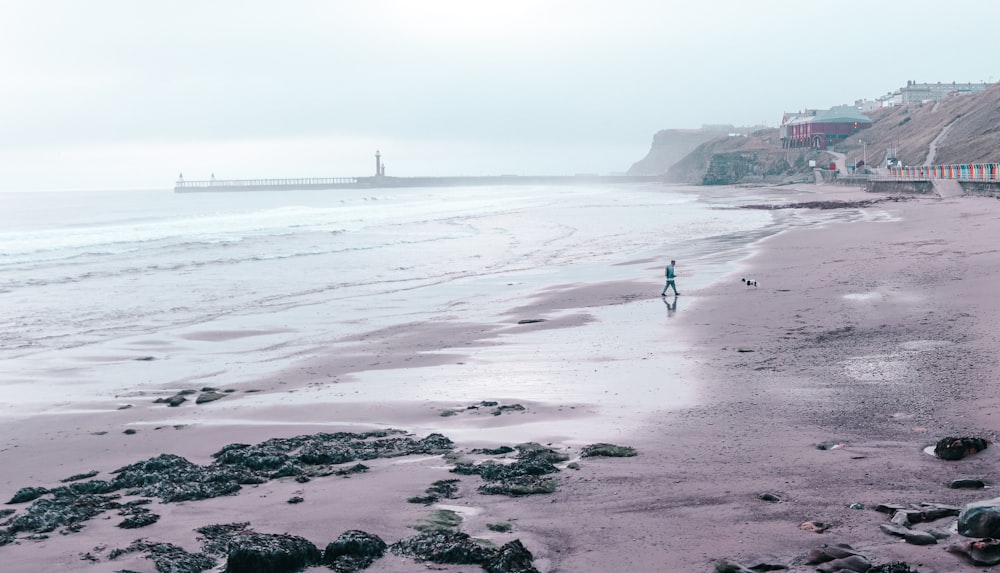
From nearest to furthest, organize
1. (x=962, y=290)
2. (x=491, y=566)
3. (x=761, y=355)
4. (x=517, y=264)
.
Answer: (x=491, y=566) → (x=761, y=355) → (x=962, y=290) → (x=517, y=264)

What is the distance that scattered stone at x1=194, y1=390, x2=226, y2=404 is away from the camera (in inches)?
456

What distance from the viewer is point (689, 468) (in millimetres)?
7227

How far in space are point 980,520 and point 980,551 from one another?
10.6 inches

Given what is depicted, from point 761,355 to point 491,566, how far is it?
7.86 metres

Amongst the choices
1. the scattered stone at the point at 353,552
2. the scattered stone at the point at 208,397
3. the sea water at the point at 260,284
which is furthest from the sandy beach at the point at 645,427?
the sea water at the point at 260,284

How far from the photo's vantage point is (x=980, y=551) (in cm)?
493

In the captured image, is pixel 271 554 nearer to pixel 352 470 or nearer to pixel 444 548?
pixel 444 548

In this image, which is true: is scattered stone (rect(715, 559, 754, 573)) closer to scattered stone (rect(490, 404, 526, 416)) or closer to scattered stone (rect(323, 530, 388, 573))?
scattered stone (rect(323, 530, 388, 573))

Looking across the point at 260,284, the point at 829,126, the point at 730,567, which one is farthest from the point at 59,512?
the point at 829,126

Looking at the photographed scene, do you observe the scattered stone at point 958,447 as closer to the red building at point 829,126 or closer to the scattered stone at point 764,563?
the scattered stone at point 764,563

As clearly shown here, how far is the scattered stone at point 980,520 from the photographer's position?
5090 mm

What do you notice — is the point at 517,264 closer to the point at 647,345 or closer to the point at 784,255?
the point at 784,255

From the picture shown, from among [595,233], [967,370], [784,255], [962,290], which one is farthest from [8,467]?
[595,233]

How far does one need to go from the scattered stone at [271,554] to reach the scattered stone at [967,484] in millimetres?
4362
